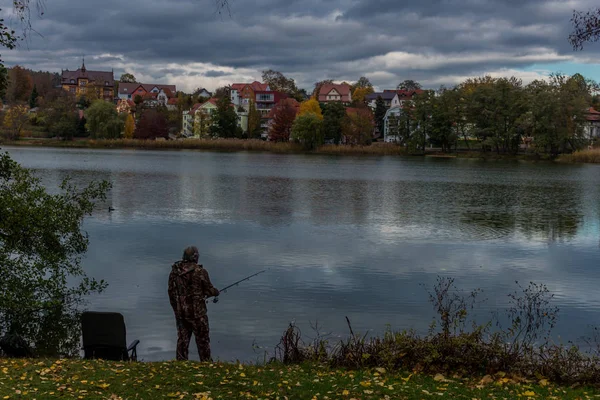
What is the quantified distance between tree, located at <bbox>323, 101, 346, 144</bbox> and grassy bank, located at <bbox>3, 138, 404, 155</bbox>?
3421mm

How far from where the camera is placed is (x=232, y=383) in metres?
7.86

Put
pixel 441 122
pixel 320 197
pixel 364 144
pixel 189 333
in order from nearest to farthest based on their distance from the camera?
pixel 189 333
pixel 320 197
pixel 441 122
pixel 364 144

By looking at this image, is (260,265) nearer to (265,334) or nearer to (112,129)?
(265,334)

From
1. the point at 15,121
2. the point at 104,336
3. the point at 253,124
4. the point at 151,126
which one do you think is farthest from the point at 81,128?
the point at 104,336

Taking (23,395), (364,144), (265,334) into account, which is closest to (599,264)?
(265,334)

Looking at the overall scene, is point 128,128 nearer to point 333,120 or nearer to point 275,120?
point 275,120

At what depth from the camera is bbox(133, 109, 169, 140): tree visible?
4715 inches

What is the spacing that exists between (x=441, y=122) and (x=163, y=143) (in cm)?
4860

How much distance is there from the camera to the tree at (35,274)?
39.9 feet

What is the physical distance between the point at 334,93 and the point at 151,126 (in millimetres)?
56539

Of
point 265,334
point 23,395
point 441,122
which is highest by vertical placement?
point 441,122

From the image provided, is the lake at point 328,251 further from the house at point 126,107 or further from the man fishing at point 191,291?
the house at point 126,107

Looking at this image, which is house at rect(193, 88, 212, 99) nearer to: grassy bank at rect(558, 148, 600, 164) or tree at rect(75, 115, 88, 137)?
tree at rect(75, 115, 88, 137)

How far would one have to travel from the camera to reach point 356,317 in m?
13.7
